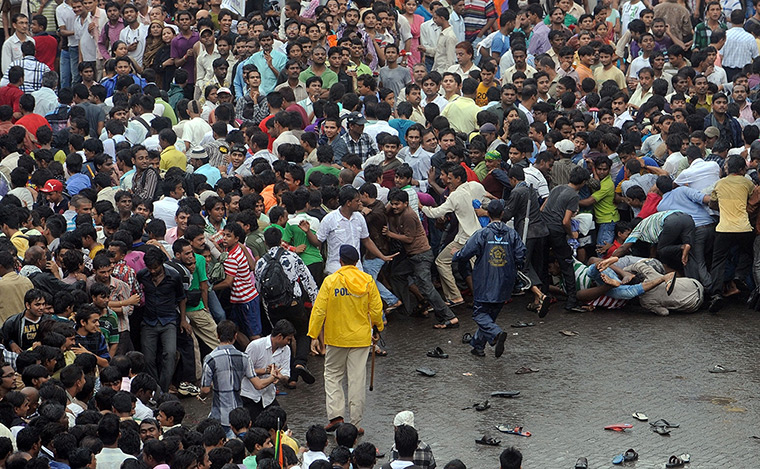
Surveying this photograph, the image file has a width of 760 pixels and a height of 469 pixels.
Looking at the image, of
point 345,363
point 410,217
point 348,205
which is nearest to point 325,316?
point 345,363

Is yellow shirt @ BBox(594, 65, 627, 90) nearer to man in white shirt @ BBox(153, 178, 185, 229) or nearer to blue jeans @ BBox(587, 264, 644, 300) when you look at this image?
blue jeans @ BBox(587, 264, 644, 300)

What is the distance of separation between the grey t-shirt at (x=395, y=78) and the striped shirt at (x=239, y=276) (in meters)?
6.90

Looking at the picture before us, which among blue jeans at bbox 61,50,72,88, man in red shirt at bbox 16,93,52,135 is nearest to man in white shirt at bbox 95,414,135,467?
man in red shirt at bbox 16,93,52,135

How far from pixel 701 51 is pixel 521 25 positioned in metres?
3.61

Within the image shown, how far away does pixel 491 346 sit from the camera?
13258 millimetres

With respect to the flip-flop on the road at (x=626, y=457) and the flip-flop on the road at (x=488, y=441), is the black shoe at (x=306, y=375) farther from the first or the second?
the flip-flop on the road at (x=626, y=457)

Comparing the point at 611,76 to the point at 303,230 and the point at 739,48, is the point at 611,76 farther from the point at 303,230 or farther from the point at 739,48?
the point at 303,230

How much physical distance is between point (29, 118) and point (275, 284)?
6.11 meters

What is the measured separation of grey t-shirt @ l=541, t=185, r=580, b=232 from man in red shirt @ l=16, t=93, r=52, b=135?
7.19 meters

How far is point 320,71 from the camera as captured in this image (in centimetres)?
1781

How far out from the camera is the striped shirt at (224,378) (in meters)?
10.5

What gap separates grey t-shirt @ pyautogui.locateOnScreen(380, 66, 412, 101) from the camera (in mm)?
18828

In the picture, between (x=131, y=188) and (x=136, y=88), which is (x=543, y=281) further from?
(x=136, y=88)

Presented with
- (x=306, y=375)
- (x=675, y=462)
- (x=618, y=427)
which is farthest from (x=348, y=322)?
(x=675, y=462)
